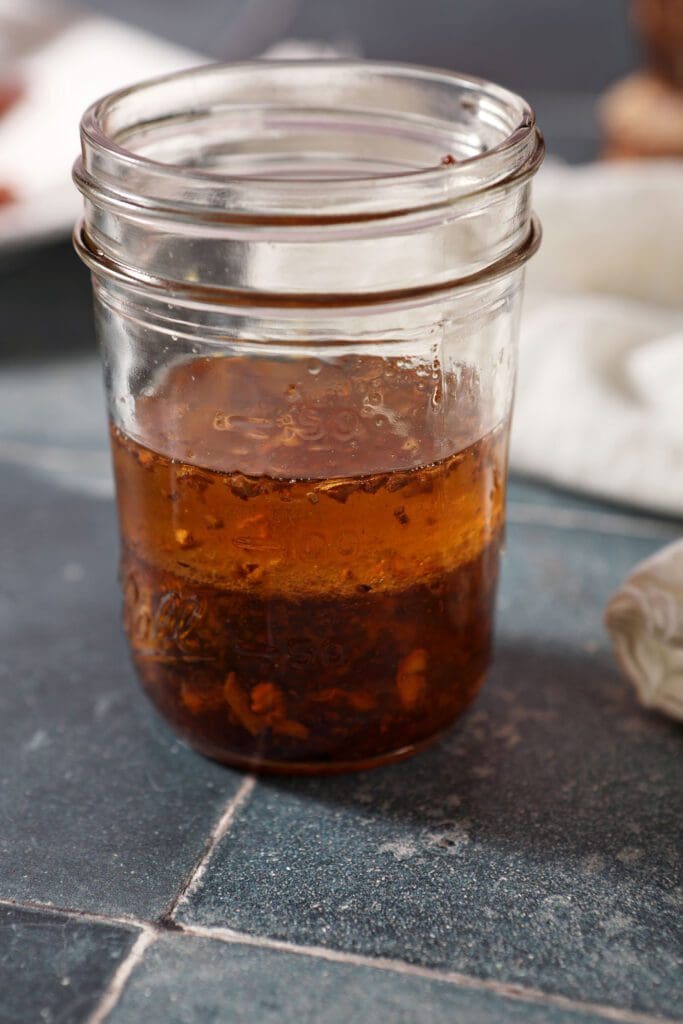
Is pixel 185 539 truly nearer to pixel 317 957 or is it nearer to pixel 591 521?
pixel 317 957

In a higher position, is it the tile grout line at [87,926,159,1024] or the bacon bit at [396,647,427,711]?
the bacon bit at [396,647,427,711]

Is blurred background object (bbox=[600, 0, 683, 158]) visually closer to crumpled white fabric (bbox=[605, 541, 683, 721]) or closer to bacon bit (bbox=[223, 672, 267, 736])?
crumpled white fabric (bbox=[605, 541, 683, 721])

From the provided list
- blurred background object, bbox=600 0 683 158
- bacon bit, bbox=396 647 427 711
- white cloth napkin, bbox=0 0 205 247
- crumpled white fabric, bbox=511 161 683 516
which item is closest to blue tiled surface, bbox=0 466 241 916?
bacon bit, bbox=396 647 427 711

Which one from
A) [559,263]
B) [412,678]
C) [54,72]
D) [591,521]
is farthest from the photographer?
[54,72]

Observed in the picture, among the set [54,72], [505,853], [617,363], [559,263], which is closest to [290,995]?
[505,853]

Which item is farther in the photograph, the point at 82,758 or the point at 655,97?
the point at 655,97

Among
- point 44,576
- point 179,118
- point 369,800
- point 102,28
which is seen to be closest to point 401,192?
point 179,118

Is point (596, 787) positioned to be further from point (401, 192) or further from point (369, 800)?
point (401, 192)
